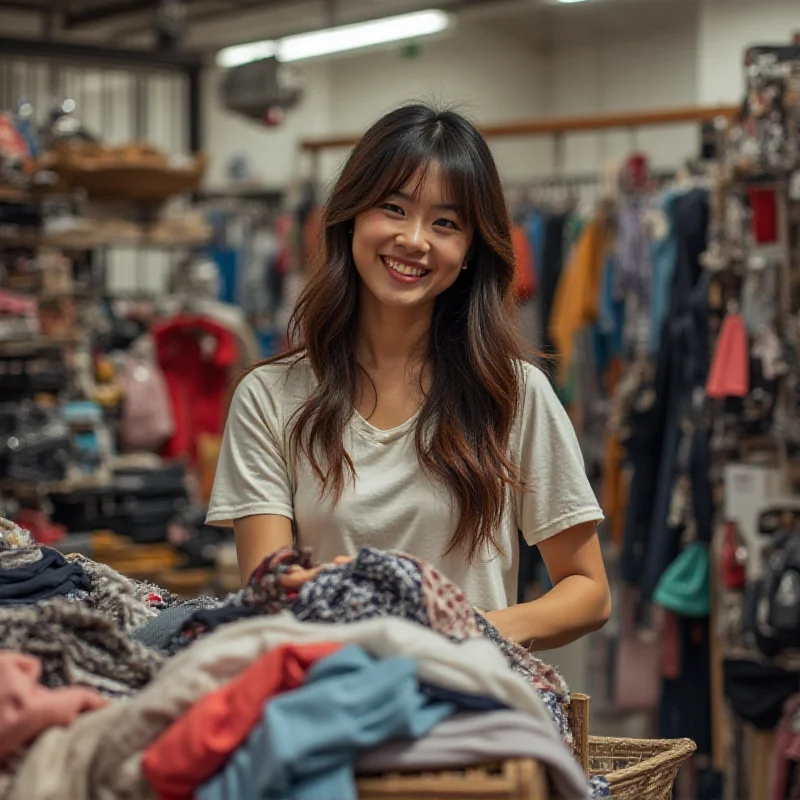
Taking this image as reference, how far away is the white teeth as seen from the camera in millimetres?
2219

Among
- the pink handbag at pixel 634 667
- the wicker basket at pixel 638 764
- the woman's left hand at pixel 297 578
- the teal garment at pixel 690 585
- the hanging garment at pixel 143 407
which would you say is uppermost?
the woman's left hand at pixel 297 578

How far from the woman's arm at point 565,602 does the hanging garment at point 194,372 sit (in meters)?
4.67

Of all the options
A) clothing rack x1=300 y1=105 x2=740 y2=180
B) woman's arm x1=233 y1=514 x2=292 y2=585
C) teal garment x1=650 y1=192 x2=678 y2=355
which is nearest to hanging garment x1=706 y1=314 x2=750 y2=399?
teal garment x1=650 y1=192 x2=678 y2=355

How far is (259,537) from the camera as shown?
225 centimetres

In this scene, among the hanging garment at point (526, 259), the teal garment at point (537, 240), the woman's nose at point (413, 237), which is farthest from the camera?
the teal garment at point (537, 240)

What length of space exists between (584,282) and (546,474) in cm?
455

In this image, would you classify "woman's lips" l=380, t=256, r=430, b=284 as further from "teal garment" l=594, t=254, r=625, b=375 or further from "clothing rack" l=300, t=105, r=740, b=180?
"teal garment" l=594, t=254, r=625, b=375

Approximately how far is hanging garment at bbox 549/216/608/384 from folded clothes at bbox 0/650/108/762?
17.6 feet

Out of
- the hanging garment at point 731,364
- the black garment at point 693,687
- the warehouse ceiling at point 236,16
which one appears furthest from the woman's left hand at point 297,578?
the warehouse ceiling at point 236,16

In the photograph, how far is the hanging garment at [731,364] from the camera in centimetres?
443

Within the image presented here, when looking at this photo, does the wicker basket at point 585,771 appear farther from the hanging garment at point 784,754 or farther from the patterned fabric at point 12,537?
the hanging garment at point 784,754

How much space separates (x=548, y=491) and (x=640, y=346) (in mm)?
3740

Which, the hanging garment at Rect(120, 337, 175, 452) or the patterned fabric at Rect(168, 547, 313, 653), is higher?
the patterned fabric at Rect(168, 547, 313, 653)

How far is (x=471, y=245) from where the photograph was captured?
2.33m
